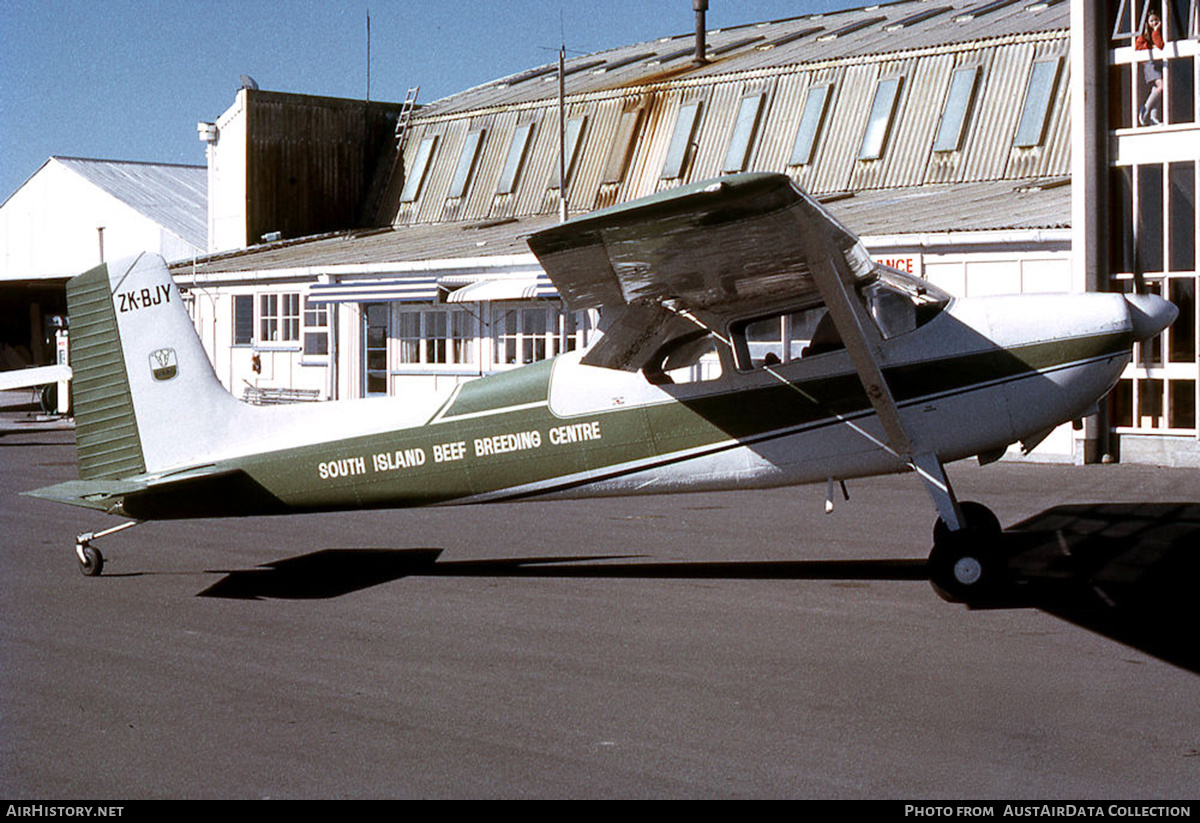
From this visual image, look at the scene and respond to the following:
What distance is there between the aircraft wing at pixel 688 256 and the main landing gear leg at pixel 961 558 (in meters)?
1.69

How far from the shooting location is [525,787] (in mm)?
5047

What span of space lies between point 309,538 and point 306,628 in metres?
4.07

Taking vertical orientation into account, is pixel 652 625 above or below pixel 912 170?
below

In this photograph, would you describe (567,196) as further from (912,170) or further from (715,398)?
(715,398)

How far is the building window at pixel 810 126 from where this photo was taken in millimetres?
26266

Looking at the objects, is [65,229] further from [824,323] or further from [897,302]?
[897,302]

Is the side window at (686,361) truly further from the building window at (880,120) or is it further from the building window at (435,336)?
the building window at (435,336)

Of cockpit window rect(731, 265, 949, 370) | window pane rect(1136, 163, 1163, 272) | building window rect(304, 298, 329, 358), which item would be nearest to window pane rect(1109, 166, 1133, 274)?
window pane rect(1136, 163, 1163, 272)

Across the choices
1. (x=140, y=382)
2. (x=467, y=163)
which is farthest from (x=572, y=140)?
(x=140, y=382)

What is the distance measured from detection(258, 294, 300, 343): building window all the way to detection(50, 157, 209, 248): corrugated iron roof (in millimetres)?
9502

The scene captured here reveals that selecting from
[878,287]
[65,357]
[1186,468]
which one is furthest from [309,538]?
[65,357]

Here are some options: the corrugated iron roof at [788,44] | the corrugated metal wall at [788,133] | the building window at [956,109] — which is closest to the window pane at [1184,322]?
the corrugated metal wall at [788,133]
